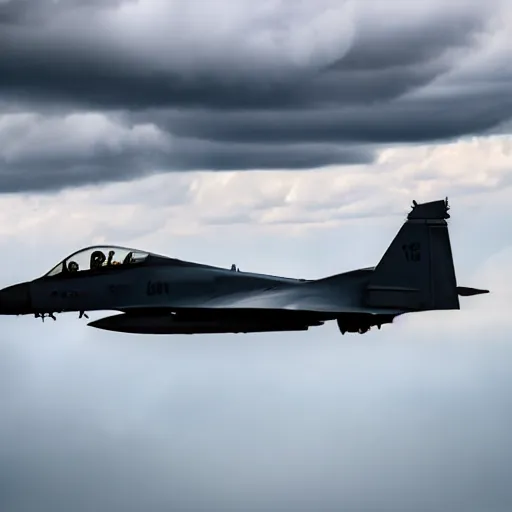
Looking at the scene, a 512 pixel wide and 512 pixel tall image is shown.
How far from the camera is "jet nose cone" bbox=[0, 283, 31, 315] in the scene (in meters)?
47.6

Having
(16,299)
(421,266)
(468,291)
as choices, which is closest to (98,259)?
(16,299)

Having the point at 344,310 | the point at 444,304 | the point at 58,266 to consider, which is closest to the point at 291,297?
the point at 344,310

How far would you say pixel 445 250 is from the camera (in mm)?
45812

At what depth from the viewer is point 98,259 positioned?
47625mm

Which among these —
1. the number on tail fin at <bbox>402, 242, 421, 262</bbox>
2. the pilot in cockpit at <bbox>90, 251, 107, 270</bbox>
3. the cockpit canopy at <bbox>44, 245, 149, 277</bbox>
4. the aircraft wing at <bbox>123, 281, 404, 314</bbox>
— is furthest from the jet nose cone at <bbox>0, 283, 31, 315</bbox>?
the number on tail fin at <bbox>402, 242, 421, 262</bbox>

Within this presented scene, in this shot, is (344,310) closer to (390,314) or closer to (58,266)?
(390,314)

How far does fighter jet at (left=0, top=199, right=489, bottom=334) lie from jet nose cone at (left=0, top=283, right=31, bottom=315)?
0.04 metres

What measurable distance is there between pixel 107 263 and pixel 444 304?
12.5 metres

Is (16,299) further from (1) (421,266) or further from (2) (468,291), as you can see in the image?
(2) (468,291)

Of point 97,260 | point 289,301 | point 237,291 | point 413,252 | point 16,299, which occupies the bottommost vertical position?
point 289,301

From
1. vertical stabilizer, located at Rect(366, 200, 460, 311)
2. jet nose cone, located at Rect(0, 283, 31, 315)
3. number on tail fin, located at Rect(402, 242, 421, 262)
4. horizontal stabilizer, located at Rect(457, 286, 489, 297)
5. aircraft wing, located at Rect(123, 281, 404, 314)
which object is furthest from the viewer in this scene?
horizontal stabilizer, located at Rect(457, 286, 489, 297)

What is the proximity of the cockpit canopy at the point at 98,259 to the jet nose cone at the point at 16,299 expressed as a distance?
105 cm

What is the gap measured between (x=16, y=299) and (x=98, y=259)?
3.38m

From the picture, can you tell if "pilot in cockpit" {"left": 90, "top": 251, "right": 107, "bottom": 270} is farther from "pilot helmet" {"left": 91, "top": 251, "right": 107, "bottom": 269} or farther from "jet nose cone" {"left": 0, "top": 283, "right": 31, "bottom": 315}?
"jet nose cone" {"left": 0, "top": 283, "right": 31, "bottom": 315}
